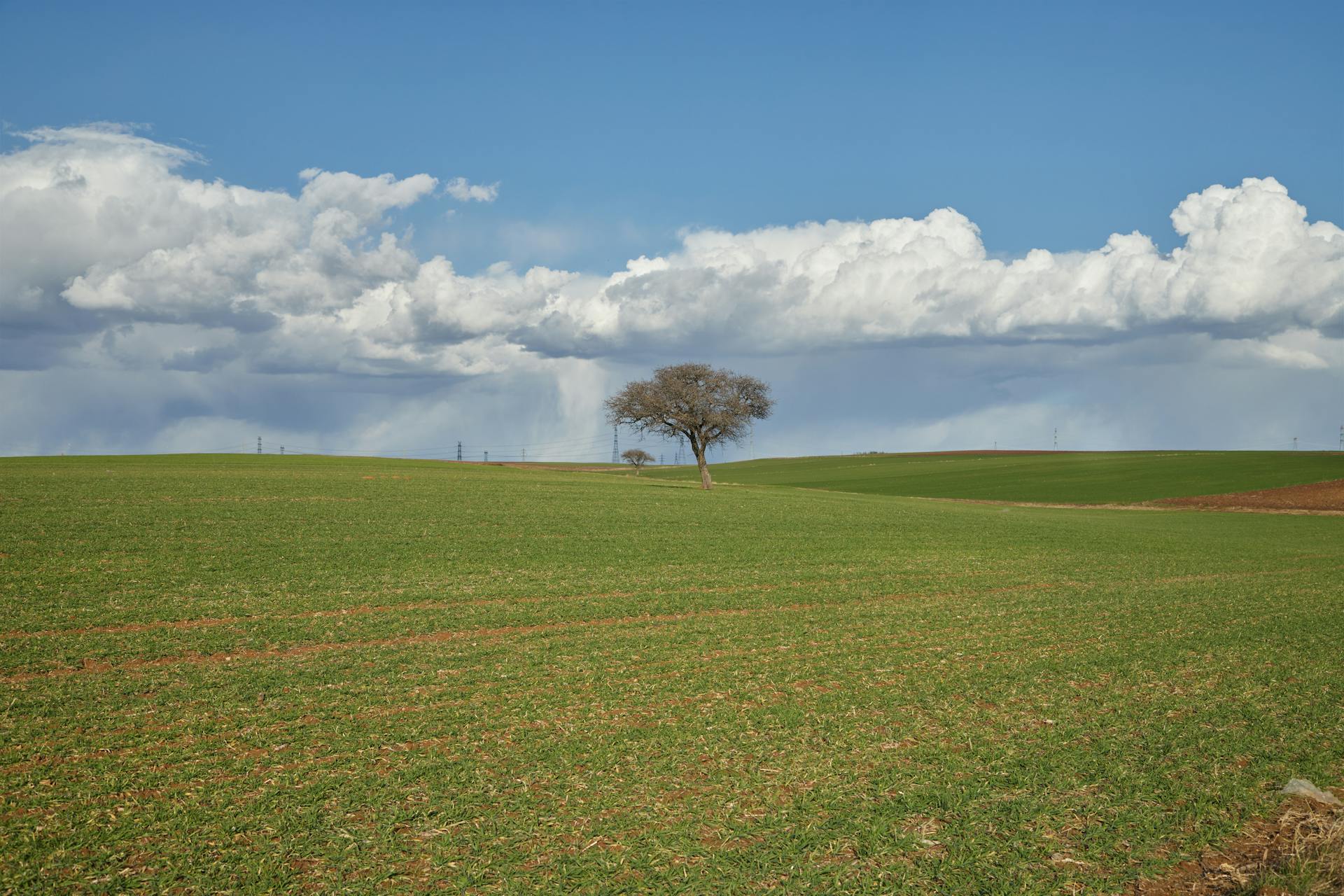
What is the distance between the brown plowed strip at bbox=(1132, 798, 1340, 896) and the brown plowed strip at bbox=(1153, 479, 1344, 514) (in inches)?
3002

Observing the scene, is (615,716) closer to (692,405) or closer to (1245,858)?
(1245,858)

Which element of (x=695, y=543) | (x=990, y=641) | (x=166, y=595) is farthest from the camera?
(x=695, y=543)

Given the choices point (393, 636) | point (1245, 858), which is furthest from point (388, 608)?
point (1245, 858)

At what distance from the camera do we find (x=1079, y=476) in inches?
4058

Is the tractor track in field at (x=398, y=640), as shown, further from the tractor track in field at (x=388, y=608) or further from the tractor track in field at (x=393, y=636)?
the tractor track in field at (x=388, y=608)

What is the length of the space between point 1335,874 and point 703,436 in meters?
68.6

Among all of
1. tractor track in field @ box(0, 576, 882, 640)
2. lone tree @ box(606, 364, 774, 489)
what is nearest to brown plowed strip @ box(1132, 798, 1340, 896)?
tractor track in field @ box(0, 576, 882, 640)

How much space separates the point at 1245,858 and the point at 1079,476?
10395cm

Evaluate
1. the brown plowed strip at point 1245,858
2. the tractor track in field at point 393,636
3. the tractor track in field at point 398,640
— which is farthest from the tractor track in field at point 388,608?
the brown plowed strip at point 1245,858

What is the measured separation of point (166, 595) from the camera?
2027 cm

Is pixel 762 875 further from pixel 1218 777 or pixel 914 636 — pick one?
pixel 914 636

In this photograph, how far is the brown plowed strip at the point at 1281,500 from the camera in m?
72.7

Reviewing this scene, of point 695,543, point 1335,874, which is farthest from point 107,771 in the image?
point 695,543

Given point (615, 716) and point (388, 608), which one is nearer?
point (615, 716)
